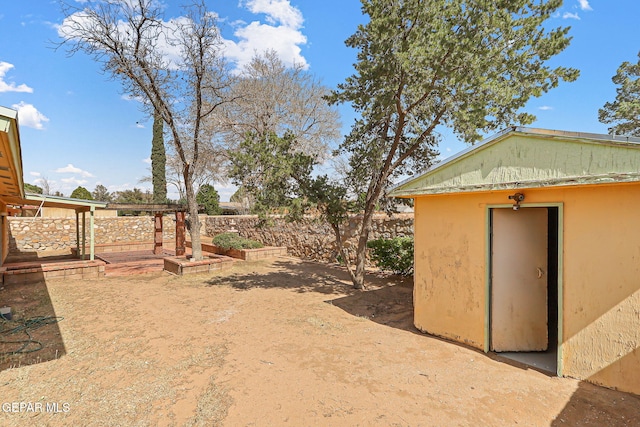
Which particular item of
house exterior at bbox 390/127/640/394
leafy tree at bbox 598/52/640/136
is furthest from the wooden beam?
leafy tree at bbox 598/52/640/136

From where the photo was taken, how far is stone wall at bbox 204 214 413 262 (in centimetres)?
1077

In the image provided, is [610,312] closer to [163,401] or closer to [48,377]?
[163,401]

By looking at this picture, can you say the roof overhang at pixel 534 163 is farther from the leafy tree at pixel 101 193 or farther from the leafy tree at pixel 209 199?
the leafy tree at pixel 101 193

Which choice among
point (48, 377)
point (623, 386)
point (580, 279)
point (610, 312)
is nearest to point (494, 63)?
point (580, 279)

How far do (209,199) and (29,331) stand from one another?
876 inches

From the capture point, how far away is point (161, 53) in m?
11.0

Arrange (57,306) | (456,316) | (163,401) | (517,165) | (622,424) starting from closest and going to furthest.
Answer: (622,424) < (163,401) < (517,165) < (456,316) < (57,306)

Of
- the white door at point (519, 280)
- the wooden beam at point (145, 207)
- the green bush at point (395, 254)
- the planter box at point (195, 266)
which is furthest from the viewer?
the wooden beam at point (145, 207)

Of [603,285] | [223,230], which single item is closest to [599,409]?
[603,285]

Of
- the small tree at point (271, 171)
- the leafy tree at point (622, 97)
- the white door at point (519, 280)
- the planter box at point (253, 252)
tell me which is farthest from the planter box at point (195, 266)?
the leafy tree at point (622, 97)

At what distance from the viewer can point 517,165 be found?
4023 millimetres

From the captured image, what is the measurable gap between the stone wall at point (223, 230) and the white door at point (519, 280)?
5.69 metres

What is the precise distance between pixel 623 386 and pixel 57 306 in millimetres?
9854

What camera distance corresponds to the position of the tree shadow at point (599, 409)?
2.88m
